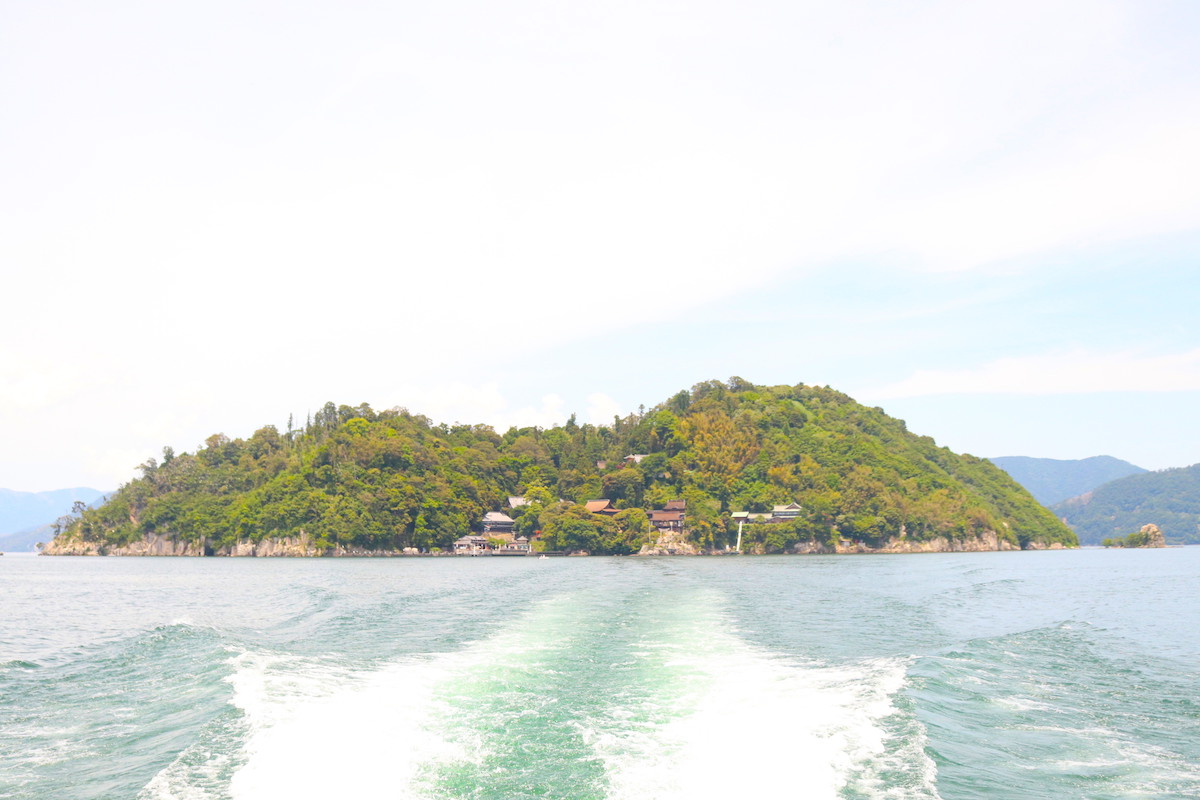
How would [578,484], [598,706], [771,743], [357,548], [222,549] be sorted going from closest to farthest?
1. [771,743]
2. [598,706]
3. [357,548]
4. [222,549]
5. [578,484]

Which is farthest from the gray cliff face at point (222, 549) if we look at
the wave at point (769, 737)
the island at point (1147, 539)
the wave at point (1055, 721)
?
the island at point (1147, 539)

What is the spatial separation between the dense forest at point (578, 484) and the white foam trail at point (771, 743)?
313ft

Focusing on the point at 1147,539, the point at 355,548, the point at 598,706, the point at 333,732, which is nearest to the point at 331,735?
the point at 333,732

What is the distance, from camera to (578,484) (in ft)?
442

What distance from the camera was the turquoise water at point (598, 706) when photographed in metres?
9.56

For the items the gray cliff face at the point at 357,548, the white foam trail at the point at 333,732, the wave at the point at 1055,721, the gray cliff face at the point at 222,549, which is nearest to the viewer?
the white foam trail at the point at 333,732

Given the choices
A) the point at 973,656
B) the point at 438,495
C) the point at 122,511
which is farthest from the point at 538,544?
the point at 973,656

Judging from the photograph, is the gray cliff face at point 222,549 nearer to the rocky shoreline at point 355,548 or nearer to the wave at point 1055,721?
the rocky shoreline at point 355,548

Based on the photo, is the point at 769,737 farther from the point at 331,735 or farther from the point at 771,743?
the point at 331,735

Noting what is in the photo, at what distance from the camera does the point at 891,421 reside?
169 meters

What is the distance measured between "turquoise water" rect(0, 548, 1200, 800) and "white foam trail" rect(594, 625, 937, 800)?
0.05 m

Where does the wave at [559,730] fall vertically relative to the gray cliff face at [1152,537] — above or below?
above

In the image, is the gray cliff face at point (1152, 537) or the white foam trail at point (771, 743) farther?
the gray cliff face at point (1152, 537)

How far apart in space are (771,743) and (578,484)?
124061 millimetres
